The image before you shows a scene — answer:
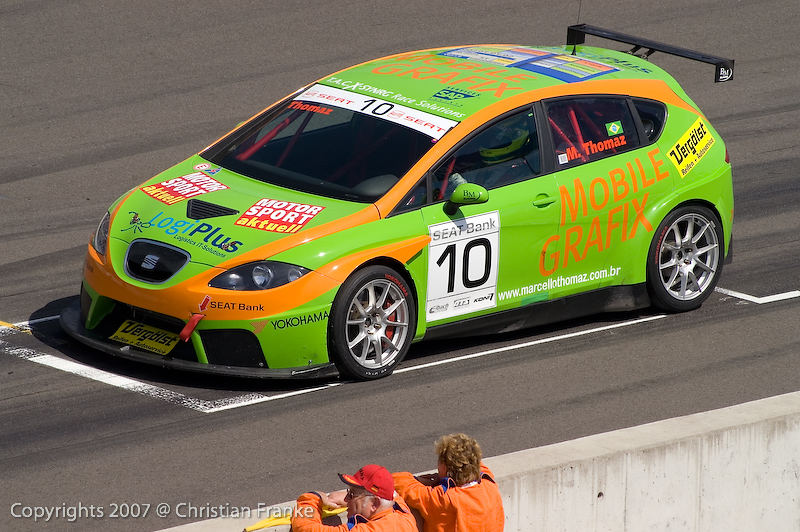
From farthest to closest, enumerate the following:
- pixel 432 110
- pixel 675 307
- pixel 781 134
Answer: pixel 781 134
pixel 675 307
pixel 432 110

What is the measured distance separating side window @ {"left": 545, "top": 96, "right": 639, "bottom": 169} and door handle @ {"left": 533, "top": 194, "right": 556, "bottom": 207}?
287 millimetres

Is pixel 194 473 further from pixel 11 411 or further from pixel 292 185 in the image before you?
pixel 292 185

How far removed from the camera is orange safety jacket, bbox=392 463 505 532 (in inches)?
236

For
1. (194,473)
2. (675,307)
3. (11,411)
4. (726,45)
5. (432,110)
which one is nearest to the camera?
(194,473)

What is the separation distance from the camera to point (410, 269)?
8.63 m

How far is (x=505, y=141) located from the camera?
9.28 m

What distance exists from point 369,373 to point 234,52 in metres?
8.83

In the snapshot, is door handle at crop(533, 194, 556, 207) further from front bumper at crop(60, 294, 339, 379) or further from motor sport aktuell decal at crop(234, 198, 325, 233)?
front bumper at crop(60, 294, 339, 379)

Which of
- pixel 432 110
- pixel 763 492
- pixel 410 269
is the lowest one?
pixel 763 492

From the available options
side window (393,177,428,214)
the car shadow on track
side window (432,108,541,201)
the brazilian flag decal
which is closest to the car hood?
side window (393,177,428,214)

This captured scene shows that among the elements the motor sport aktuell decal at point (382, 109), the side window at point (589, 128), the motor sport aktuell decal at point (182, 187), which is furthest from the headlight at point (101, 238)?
the side window at point (589, 128)

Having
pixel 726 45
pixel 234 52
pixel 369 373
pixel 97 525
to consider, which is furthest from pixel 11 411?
pixel 726 45

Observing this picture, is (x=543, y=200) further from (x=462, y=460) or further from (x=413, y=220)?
Answer: (x=462, y=460)

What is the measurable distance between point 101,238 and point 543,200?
120 inches
